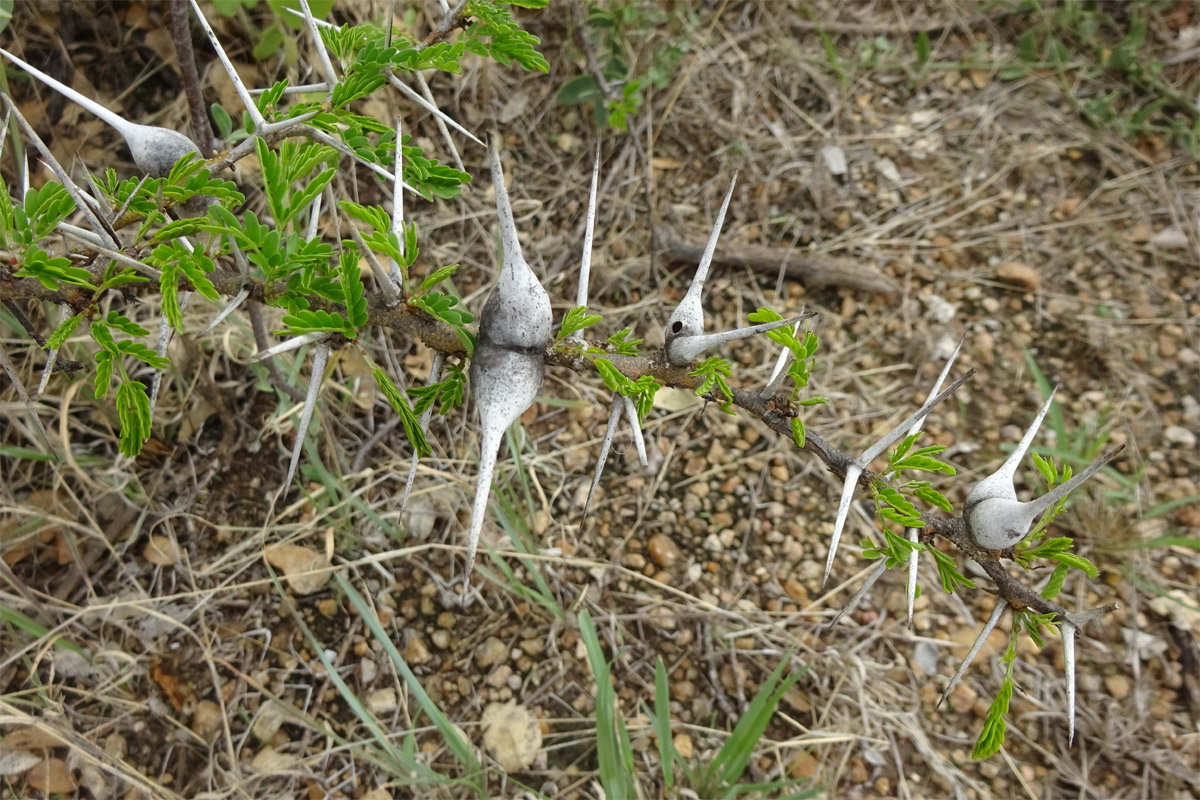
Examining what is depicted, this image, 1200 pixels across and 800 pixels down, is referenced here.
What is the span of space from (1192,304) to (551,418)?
2.51 m

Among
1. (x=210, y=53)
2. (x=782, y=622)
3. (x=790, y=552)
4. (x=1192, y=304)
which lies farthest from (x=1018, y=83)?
(x=210, y=53)

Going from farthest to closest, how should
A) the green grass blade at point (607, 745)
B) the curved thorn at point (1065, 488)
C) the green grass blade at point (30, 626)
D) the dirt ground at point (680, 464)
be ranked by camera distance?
the dirt ground at point (680, 464), the green grass blade at point (30, 626), the green grass blade at point (607, 745), the curved thorn at point (1065, 488)

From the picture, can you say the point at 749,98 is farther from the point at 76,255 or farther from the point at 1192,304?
the point at 76,255

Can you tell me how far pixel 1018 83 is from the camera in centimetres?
343

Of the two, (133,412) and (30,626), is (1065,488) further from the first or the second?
(30,626)

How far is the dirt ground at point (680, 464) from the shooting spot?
2084 mm

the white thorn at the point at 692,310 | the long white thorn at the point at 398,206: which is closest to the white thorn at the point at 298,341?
the long white thorn at the point at 398,206

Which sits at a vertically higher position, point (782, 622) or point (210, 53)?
point (210, 53)

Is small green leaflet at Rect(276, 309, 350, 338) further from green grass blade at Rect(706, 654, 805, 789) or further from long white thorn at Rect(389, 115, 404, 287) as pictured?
green grass blade at Rect(706, 654, 805, 789)

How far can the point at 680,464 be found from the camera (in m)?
2.59

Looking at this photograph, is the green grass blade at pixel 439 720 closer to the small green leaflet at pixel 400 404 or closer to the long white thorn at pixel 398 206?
the small green leaflet at pixel 400 404

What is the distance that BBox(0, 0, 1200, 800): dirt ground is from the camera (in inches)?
82.0

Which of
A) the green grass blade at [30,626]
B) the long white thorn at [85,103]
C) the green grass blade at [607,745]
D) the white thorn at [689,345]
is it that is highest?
the long white thorn at [85,103]

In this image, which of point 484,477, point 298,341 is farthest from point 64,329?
point 484,477
